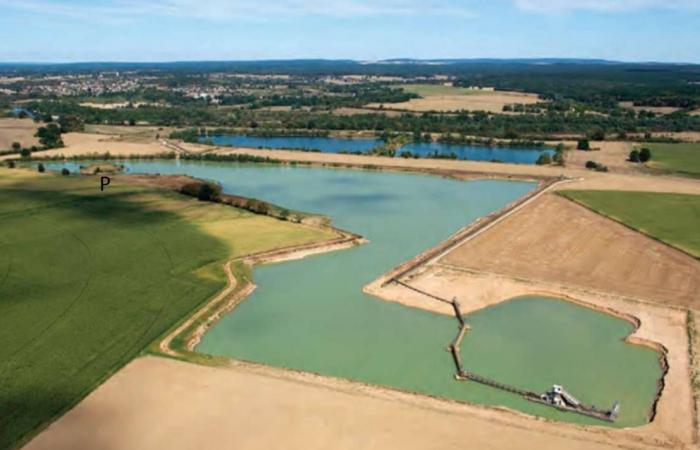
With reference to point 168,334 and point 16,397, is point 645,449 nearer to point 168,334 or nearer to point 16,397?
point 168,334

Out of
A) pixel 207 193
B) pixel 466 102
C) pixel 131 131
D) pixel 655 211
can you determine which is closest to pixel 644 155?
pixel 655 211

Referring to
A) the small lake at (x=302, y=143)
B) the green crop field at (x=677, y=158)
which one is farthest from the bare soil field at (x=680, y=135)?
the small lake at (x=302, y=143)

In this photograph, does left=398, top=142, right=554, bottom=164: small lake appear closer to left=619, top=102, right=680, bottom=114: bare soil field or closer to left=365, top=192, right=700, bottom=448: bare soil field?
left=365, top=192, right=700, bottom=448: bare soil field

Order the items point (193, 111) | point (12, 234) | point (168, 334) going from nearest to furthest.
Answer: point (168, 334)
point (12, 234)
point (193, 111)

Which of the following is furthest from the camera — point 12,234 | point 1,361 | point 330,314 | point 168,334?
point 12,234

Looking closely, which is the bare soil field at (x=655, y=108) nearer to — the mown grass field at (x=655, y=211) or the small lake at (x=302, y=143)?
the small lake at (x=302, y=143)

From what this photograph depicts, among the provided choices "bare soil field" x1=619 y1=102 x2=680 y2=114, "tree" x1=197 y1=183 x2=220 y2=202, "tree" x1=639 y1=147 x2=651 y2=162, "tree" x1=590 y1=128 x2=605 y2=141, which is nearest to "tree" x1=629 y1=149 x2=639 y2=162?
"tree" x1=639 y1=147 x2=651 y2=162

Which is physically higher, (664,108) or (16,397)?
(664,108)

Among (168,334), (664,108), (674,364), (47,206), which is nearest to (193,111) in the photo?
(47,206)
